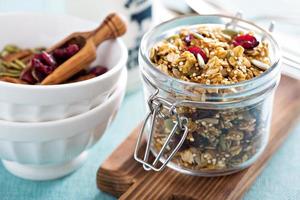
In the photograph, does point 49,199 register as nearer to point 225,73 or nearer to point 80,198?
point 80,198

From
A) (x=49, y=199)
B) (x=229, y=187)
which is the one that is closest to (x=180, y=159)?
(x=229, y=187)

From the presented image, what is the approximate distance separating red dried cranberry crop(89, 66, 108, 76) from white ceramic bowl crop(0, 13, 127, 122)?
0.5 inches

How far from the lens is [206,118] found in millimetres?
616

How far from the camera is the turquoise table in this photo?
696mm

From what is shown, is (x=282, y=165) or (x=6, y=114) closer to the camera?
(x=6, y=114)

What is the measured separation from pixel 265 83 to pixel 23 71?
31cm

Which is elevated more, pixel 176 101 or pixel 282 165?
pixel 176 101

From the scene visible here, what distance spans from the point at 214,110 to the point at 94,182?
0.20 metres

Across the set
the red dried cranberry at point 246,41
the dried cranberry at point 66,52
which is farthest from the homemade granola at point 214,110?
the dried cranberry at point 66,52

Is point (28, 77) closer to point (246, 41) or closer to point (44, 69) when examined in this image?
point (44, 69)

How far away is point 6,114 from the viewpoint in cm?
64

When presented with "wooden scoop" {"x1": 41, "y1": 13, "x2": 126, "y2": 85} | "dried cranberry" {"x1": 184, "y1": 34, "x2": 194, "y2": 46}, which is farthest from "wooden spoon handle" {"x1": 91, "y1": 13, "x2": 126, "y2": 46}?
"dried cranberry" {"x1": 184, "y1": 34, "x2": 194, "y2": 46}

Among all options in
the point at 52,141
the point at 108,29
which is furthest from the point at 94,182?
the point at 108,29

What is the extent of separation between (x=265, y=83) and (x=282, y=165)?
173mm
